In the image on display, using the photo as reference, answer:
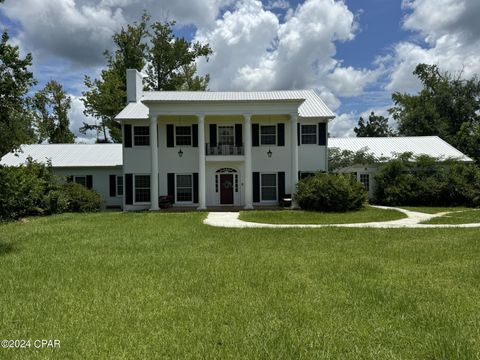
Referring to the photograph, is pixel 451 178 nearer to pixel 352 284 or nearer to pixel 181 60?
pixel 352 284

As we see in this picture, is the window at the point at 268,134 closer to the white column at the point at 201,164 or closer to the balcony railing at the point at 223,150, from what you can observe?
the balcony railing at the point at 223,150

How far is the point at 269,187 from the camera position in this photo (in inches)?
910

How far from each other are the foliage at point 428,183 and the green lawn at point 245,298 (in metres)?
12.3

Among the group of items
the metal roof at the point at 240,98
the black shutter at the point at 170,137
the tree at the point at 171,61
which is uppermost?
the tree at the point at 171,61

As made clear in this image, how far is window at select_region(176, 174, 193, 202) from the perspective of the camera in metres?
23.0

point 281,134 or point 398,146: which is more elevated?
point 281,134

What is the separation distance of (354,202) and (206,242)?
1086 centimetres

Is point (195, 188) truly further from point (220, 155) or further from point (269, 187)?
point (269, 187)

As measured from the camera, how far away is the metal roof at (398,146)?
26.7 meters

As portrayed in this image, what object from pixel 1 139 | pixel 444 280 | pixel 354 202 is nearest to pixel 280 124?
pixel 354 202

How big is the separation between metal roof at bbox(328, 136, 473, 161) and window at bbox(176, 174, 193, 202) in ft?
35.8

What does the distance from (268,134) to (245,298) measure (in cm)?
1780

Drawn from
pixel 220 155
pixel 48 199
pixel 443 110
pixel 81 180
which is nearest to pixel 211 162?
pixel 220 155

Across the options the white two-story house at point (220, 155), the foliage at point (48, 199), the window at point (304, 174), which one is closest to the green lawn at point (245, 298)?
the foliage at point (48, 199)
